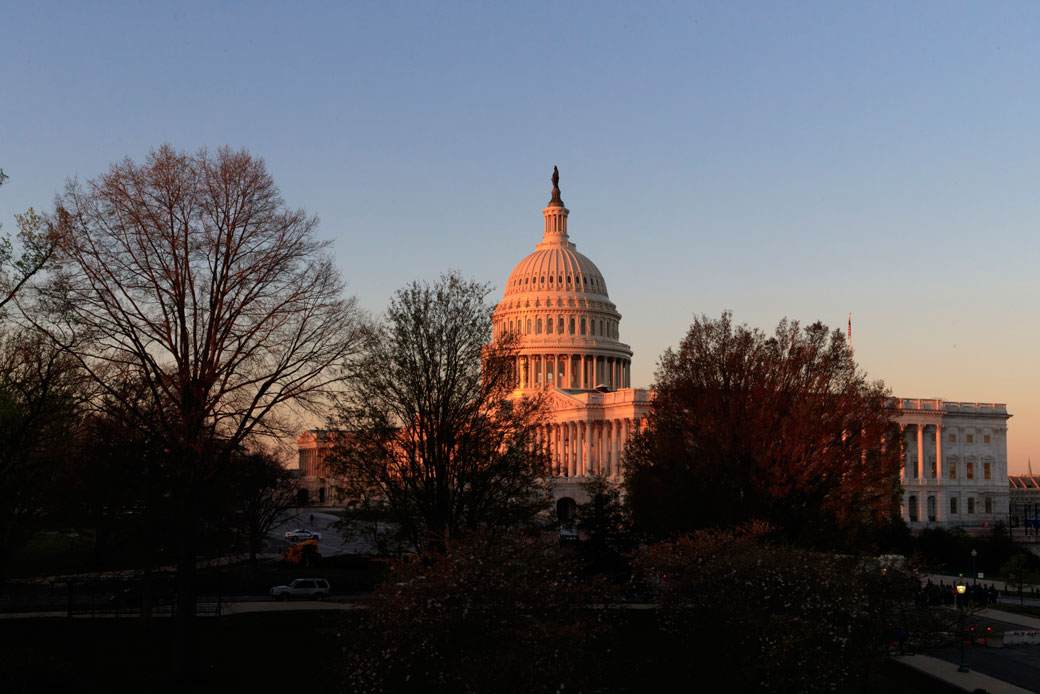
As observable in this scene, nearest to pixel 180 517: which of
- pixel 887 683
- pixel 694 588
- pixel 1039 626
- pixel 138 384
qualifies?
pixel 138 384

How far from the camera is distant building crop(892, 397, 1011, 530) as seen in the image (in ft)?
446

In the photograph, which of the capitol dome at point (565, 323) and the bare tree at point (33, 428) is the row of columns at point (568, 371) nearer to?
the capitol dome at point (565, 323)

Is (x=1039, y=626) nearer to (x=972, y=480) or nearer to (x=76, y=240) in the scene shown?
(x=76, y=240)

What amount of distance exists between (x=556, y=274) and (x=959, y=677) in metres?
152

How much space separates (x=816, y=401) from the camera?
4834 centimetres

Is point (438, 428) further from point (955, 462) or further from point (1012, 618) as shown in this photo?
point (955, 462)

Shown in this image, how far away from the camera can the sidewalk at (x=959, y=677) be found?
3653cm

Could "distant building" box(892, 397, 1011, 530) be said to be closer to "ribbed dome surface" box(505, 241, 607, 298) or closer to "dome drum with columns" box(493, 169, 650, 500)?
"dome drum with columns" box(493, 169, 650, 500)

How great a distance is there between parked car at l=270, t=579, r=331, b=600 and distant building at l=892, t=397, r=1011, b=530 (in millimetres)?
95158

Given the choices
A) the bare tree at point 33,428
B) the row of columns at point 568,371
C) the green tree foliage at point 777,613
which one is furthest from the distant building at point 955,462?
the bare tree at point 33,428

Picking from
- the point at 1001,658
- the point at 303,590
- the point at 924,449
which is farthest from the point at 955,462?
the point at 303,590

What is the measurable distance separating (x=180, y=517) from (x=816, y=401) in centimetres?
2848

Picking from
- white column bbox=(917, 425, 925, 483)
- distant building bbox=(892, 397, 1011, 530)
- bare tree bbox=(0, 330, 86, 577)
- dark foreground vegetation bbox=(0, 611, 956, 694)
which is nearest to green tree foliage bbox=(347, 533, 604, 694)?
dark foreground vegetation bbox=(0, 611, 956, 694)

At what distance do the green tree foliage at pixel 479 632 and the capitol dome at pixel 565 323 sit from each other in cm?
14892
